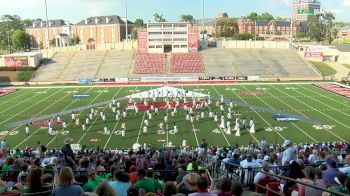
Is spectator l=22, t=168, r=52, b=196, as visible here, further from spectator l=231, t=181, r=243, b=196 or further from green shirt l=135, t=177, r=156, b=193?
spectator l=231, t=181, r=243, b=196

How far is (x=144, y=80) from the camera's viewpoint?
181 feet

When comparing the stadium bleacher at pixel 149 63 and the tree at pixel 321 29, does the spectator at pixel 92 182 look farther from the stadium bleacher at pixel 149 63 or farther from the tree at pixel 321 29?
the tree at pixel 321 29

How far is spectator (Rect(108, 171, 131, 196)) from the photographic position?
661 cm

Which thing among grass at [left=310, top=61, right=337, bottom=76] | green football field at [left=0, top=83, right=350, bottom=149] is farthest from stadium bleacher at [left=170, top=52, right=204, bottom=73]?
grass at [left=310, top=61, right=337, bottom=76]

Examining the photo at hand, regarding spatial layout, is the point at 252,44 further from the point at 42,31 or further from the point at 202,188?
the point at 42,31

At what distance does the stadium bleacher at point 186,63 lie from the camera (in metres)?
59.8

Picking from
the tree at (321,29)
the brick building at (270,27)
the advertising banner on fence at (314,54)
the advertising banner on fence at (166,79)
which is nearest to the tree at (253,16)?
the brick building at (270,27)

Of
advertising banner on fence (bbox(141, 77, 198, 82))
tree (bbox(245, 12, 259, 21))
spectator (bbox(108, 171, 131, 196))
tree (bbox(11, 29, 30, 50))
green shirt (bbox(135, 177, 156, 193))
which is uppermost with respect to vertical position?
tree (bbox(245, 12, 259, 21))

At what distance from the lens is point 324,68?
197 feet

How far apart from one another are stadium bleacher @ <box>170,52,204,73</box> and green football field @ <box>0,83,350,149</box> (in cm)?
1603

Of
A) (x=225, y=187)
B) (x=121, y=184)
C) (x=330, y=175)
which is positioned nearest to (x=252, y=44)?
(x=330, y=175)

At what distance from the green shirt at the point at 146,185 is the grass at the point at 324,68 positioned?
54.3 metres

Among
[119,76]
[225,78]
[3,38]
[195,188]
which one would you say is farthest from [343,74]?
[3,38]

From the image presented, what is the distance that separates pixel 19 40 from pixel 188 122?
83956 millimetres
